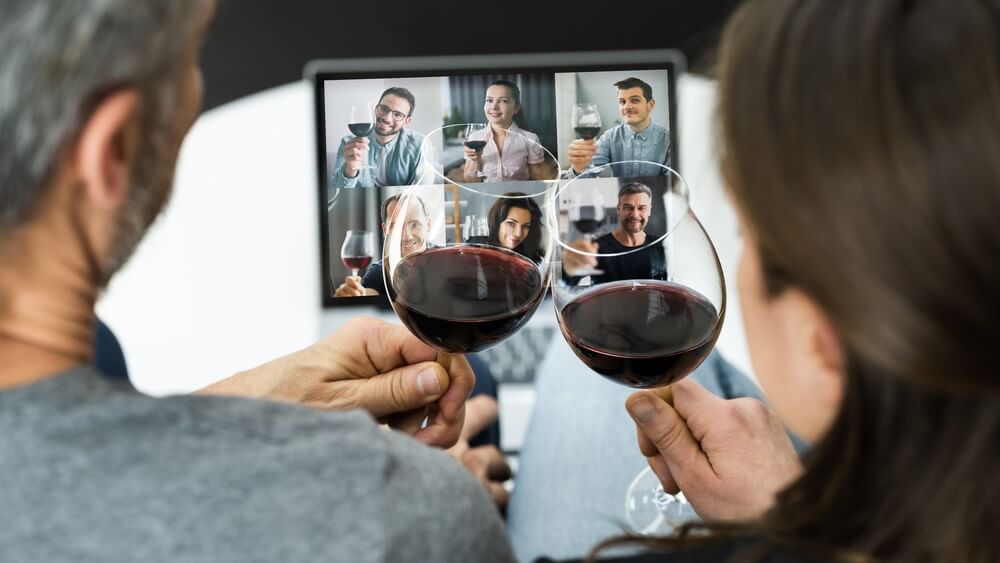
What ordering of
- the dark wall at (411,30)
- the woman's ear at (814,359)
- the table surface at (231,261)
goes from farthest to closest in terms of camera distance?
the dark wall at (411,30) → the table surface at (231,261) → the woman's ear at (814,359)

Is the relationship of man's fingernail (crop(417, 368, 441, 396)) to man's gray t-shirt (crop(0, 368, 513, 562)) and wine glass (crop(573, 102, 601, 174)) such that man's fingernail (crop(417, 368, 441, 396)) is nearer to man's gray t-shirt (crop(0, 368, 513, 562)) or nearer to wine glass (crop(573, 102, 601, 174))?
wine glass (crop(573, 102, 601, 174))

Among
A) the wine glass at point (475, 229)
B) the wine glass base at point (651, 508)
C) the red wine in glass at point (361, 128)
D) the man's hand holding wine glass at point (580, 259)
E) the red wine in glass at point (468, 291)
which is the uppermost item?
the red wine in glass at point (361, 128)

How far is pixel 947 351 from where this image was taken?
0.61m

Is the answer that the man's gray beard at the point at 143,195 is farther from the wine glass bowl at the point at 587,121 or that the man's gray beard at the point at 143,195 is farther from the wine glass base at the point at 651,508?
the wine glass base at the point at 651,508

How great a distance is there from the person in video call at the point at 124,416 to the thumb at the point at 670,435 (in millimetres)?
352

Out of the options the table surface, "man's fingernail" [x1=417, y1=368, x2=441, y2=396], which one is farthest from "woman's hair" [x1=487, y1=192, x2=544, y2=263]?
the table surface

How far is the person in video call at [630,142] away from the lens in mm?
985

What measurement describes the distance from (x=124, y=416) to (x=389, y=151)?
452mm

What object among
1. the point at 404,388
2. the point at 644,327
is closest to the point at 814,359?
the point at 644,327

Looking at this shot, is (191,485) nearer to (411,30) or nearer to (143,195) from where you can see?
(143,195)

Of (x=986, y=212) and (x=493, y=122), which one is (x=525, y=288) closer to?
(x=493, y=122)

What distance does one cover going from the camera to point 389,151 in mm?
1018

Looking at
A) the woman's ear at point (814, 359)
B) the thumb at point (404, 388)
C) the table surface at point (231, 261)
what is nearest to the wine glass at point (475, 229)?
the thumb at point (404, 388)

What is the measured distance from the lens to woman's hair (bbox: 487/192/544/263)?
3.21 feet
